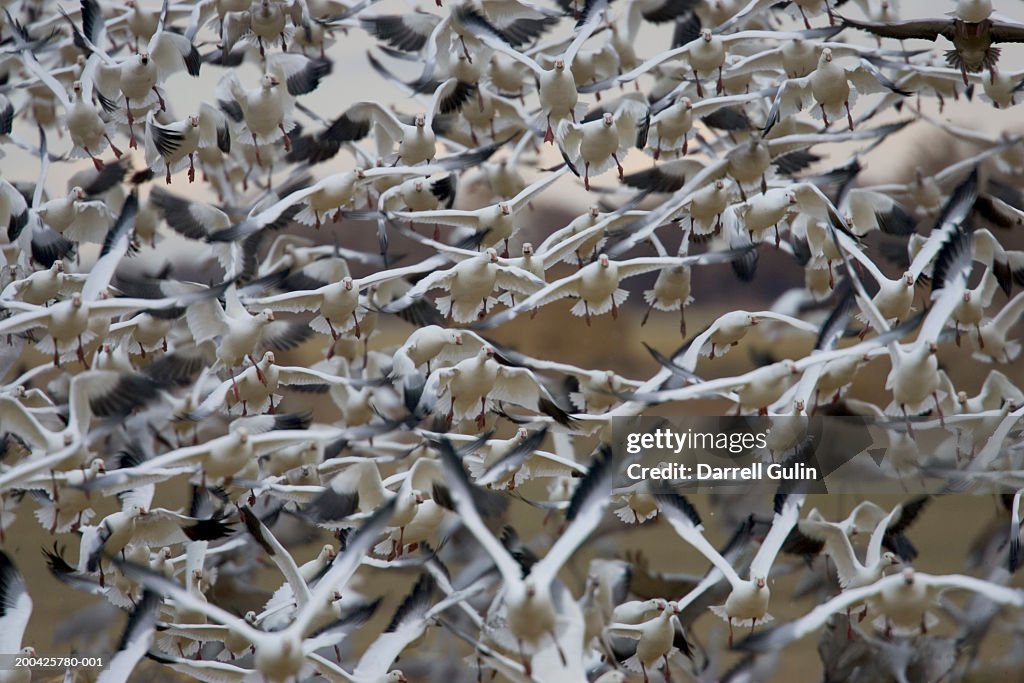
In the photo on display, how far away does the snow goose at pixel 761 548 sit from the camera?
4.01 meters

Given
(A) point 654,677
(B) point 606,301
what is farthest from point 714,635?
(B) point 606,301

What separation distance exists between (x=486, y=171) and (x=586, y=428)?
172cm

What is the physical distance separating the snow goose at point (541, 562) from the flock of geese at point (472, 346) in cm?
3

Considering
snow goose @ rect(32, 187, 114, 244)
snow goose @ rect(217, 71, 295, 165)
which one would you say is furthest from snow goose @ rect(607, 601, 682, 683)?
snow goose @ rect(32, 187, 114, 244)

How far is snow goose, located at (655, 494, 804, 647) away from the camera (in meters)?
4.01

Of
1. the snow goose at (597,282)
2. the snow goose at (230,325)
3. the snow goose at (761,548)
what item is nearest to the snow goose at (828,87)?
the snow goose at (597,282)

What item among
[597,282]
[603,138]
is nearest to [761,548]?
[597,282]

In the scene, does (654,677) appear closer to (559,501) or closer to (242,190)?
(559,501)

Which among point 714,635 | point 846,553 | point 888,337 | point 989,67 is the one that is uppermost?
point 989,67

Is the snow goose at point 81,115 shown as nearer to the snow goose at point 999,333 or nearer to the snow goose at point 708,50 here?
the snow goose at point 708,50

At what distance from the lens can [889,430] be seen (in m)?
4.88

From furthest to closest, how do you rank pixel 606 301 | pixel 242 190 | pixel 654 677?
pixel 242 190
pixel 606 301
pixel 654 677

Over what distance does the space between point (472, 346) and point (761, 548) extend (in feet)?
4.44

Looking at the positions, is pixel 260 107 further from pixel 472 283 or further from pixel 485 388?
pixel 485 388
